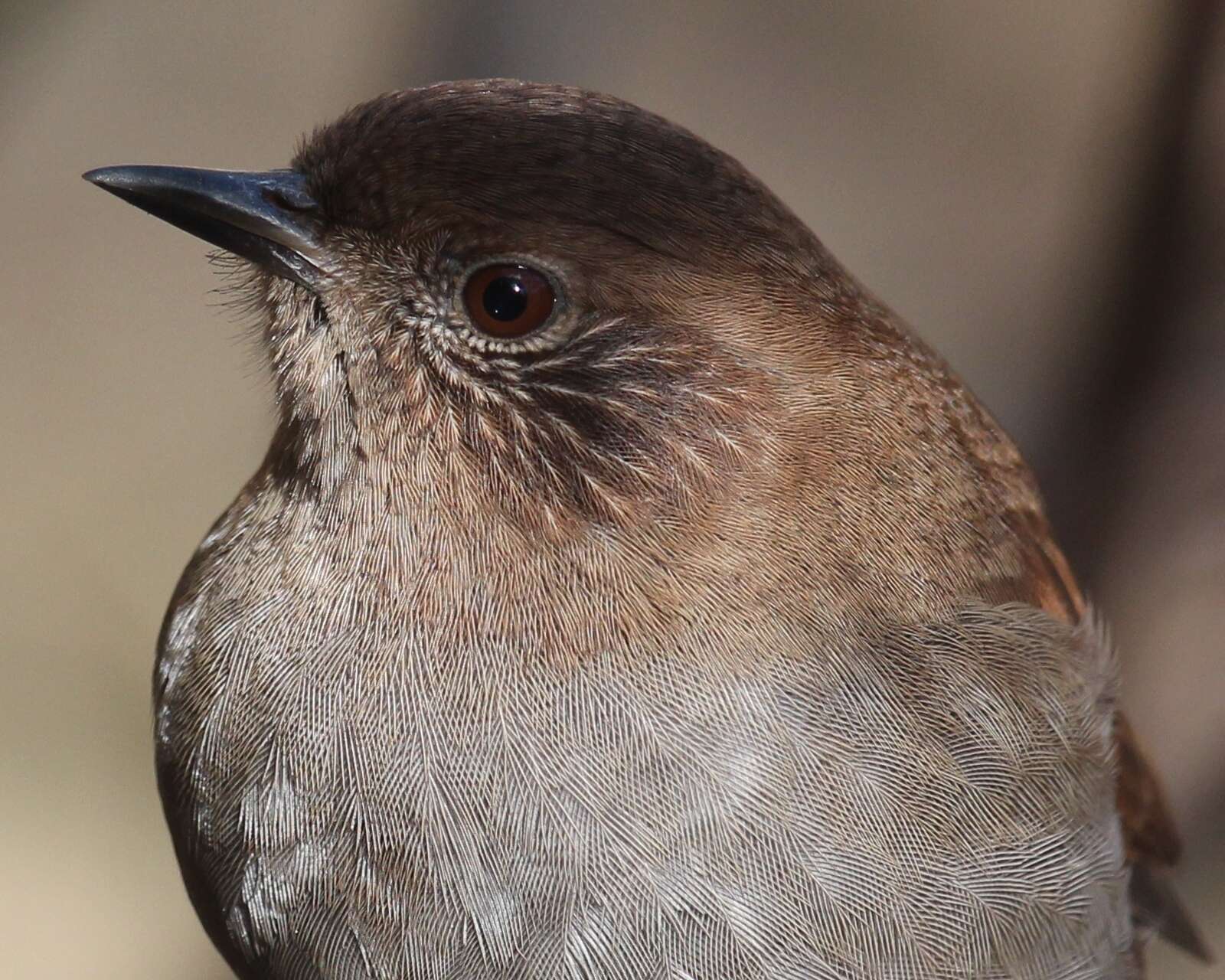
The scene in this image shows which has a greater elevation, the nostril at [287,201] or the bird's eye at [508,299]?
the nostril at [287,201]

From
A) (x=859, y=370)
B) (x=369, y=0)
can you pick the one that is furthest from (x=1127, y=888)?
(x=369, y=0)

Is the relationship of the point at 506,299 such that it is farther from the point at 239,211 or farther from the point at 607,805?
the point at 607,805

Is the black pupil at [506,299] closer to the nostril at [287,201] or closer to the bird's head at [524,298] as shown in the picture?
the bird's head at [524,298]

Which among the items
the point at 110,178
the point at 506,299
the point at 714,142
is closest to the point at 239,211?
the point at 110,178

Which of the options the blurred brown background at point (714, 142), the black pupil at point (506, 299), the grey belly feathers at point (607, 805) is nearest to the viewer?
the grey belly feathers at point (607, 805)

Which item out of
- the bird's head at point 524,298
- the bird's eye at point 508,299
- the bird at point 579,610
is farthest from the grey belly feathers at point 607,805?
the bird's eye at point 508,299

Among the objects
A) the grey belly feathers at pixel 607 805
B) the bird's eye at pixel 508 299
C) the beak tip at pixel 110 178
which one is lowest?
the grey belly feathers at pixel 607 805
